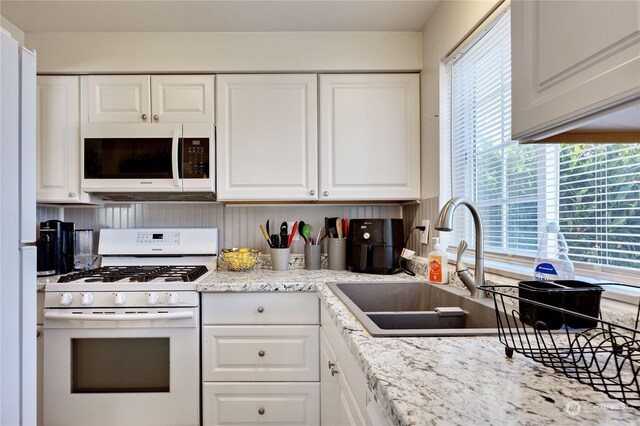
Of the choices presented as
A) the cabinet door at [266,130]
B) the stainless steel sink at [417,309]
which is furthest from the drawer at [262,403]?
the cabinet door at [266,130]

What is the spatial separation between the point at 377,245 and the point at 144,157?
139 centimetres

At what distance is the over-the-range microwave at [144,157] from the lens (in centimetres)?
208

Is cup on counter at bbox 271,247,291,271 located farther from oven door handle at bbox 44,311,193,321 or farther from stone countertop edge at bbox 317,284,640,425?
stone countertop edge at bbox 317,284,640,425

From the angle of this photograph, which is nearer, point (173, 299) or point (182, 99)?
point (173, 299)

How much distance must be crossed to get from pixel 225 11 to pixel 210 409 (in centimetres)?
→ 199

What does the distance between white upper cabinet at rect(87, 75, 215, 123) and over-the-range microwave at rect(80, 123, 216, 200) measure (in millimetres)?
66

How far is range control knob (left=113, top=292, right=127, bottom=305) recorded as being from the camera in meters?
1.72

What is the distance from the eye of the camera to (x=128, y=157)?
6.86ft

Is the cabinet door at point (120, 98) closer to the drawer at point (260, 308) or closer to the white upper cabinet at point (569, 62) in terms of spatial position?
the drawer at point (260, 308)

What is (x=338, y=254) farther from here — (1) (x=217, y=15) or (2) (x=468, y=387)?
(2) (x=468, y=387)

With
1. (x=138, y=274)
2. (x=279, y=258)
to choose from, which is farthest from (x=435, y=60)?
(x=138, y=274)

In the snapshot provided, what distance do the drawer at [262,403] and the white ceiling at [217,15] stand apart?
1.87 meters

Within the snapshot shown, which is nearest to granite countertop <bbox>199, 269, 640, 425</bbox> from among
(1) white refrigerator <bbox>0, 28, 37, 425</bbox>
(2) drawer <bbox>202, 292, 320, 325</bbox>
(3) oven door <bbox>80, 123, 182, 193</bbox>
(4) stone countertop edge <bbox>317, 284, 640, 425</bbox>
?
(4) stone countertop edge <bbox>317, 284, 640, 425</bbox>

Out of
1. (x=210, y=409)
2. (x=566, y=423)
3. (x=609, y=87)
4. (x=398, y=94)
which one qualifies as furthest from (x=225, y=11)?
(x=566, y=423)
